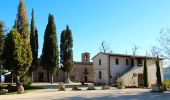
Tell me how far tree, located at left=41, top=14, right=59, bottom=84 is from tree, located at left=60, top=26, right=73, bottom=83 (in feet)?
13.6

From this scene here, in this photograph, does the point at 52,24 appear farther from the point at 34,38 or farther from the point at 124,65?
the point at 124,65

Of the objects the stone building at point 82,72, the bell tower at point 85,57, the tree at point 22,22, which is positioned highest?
the tree at point 22,22

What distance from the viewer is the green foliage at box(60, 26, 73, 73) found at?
213 feet

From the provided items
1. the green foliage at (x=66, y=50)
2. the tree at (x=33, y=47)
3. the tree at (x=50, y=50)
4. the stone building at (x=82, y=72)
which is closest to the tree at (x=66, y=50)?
the green foliage at (x=66, y=50)

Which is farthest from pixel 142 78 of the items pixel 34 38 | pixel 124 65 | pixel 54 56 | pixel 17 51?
pixel 17 51

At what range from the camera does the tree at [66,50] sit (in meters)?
64.8

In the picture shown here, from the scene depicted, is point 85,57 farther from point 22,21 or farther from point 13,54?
point 13,54

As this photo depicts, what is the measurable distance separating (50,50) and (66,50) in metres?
5.42

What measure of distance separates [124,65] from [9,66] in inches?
1023

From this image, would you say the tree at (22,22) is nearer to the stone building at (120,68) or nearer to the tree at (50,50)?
the tree at (50,50)

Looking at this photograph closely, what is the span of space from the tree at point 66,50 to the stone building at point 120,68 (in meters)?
7.98

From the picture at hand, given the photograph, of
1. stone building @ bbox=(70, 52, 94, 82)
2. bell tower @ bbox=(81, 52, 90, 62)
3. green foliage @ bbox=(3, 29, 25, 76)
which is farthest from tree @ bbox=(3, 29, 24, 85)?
bell tower @ bbox=(81, 52, 90, 62)

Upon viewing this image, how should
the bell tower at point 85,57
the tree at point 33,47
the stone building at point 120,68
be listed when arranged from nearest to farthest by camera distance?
the stone building at point 120,68 < the tree at point 33,47 < the bell tower at point 85,57

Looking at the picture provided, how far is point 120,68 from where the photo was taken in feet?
186
